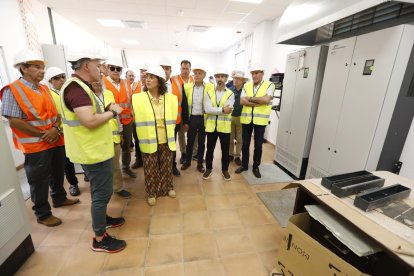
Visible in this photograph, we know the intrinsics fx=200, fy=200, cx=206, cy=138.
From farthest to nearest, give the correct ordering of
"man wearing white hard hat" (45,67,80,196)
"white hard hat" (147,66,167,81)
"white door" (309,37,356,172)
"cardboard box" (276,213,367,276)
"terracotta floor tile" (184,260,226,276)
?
1. "man wearing white hard hat" (45,67,80,196)
2. "white door" (309,37,356,172)
3. "white hard hat" (147,66,167,81)
4. "terracotta floor tile" (184,260,226,276)
5. "cardboard box" (276,213,367,276)

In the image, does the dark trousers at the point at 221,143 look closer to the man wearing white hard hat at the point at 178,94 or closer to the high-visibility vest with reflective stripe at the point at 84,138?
the man wearing white hard hat at the point at 178,94

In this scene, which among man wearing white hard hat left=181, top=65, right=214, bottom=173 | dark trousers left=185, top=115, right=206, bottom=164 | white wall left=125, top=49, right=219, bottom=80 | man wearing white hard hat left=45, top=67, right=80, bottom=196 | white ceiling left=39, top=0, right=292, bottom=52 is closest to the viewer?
man wearing white hard hat left=45, top=67, right=80, bottom=196

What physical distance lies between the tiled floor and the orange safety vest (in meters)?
0.87

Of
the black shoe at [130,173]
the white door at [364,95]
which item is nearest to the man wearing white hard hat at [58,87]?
the black shoe at [130,173]

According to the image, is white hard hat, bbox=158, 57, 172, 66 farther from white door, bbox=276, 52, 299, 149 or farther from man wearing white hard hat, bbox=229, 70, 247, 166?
white door, bbox=276, 52, 299, 149

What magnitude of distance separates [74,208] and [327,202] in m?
2.61

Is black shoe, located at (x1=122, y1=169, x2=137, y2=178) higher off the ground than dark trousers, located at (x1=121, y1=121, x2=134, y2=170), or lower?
lower

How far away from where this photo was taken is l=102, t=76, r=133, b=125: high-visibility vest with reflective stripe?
8.45 ft

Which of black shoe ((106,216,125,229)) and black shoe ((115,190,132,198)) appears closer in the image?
black shoe ((106,216,125,229))

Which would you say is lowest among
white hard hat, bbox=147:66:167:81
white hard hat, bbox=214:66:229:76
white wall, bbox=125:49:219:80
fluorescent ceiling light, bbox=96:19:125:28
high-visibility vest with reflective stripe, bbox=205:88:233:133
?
high-visibility vest with reflective stripe, bbox=205:88:233:133

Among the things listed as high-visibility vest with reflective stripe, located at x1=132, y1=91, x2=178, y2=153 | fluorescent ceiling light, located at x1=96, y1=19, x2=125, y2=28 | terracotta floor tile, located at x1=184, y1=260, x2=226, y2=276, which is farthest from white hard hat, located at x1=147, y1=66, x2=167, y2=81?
fluorescent ceiling light, located at x1=96, y1=19, x2=125, y2=28

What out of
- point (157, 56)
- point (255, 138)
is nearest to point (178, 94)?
point (255, 138)

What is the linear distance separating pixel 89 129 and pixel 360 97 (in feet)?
8.67

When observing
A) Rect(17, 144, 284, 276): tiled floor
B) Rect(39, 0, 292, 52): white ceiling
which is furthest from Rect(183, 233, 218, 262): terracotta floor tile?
Rect(39, 0, 292, 52): white ceiling
